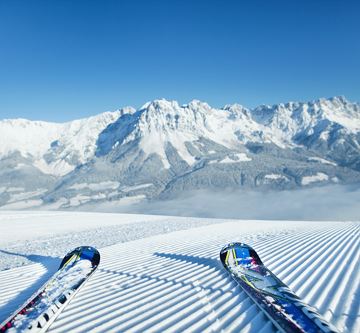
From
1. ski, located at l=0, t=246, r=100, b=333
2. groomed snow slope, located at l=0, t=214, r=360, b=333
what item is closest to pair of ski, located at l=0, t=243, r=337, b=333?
ski, located at l=0, t=246, r=100, b=333

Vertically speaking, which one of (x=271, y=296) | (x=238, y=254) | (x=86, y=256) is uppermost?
(x=271, y=296)

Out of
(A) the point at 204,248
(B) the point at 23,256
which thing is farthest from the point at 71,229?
(A) the point at 204,248

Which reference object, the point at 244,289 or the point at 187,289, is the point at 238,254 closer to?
the point at 244,289

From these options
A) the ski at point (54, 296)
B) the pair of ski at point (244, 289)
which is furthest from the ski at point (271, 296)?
the ski at point (54, 296)

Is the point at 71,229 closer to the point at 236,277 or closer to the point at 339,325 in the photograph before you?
the point at 236,277

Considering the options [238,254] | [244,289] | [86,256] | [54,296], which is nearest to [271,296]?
[244,289]

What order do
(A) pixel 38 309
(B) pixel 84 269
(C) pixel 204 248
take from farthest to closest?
(C) pixel 204 248
(B) pixel 84 269
(A) pixel 38 309

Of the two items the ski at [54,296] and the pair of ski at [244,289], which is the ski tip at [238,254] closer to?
the pair of ski at [244,289]
